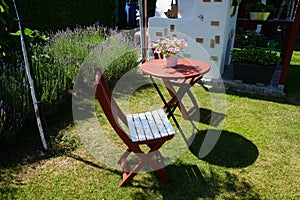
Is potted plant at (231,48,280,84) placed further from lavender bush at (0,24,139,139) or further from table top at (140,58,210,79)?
lavender bush at (0,24,139,139)

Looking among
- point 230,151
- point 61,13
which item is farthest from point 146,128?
point 61,13

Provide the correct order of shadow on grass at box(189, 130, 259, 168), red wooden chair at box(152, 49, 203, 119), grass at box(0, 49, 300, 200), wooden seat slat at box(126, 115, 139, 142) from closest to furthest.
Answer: wooden seat slat at box(126, 115, 139, 142)
grass at box(0, 49, 300, 200)
shadow on grass at box(189, 130, 259, 168)
red wooden chair at box(152, 49, 203, 119)

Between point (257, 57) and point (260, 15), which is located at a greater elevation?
point (260, 15)

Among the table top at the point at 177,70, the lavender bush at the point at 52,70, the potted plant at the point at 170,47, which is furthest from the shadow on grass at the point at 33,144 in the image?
the potted plant at the point at 170,47

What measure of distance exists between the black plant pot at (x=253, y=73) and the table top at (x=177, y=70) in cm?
161

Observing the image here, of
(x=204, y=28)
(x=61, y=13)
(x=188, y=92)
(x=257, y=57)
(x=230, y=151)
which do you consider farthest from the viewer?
(x=61, y=13)

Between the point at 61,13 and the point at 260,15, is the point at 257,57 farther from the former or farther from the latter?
the point at 61,13

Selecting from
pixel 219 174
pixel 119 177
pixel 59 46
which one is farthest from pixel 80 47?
pixel 219 174

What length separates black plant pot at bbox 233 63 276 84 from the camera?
14.4 ft

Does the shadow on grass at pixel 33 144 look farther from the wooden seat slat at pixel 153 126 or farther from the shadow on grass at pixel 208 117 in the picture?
the shadow on grass at pixel 208 117

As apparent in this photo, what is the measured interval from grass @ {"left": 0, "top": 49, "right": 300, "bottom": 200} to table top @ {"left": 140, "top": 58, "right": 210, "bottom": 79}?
83 centimetres

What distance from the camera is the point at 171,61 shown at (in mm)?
3070

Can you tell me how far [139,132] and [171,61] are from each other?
1125 millimetres

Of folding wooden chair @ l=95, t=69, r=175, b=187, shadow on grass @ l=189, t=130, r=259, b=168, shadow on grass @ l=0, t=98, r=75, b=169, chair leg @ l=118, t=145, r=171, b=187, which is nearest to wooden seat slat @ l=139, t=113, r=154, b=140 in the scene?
folding wooden chair @ l=95, t=69, r=175, b=187
